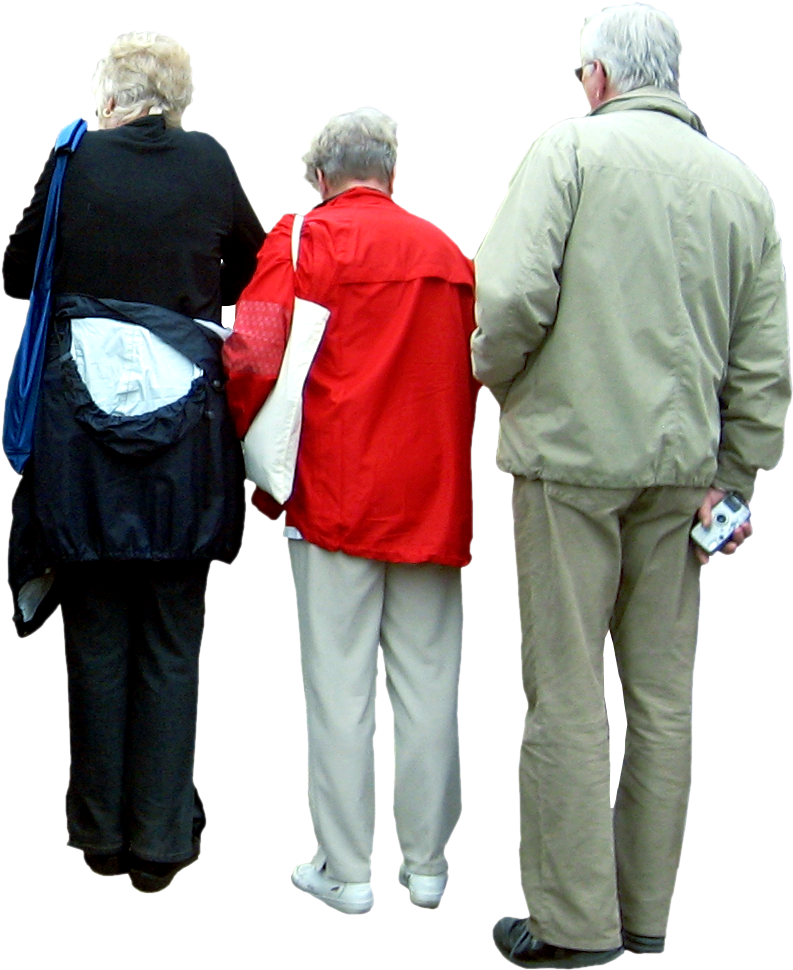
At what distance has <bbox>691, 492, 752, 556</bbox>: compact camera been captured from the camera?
14.9 feet

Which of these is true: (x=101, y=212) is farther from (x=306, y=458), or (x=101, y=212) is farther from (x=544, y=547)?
(x=544, y=547)

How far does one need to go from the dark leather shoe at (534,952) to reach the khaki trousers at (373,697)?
1.09 feet

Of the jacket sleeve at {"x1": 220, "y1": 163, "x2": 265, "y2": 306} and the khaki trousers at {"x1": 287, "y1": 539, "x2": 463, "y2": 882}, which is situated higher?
the jacket sleeve at {"x1": 220, "y1": 163, "x2": 265, "y2": 306}

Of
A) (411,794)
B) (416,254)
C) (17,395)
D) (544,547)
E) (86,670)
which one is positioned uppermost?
(416,254)

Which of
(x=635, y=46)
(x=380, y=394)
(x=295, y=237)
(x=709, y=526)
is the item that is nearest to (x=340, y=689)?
(x=380, y=394)

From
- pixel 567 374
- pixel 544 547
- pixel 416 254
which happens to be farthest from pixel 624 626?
pixel 416 254

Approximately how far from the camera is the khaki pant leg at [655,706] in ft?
14.9

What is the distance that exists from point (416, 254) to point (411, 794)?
4.59ft

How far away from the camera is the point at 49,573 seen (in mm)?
4883

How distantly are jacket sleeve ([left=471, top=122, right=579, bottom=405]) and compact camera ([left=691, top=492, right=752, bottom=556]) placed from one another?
0.61m

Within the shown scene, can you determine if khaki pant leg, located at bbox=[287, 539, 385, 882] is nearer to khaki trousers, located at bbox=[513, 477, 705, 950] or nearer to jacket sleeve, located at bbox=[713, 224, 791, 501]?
khaki trousers, located at bbox=[513, 477, 705, 950]

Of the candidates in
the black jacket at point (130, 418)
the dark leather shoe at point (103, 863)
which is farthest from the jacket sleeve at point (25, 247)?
the dark leather shoe at point (103, 863)

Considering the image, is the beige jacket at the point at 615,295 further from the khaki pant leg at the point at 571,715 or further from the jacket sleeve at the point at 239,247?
the jacket sleeve at the point at 239,247

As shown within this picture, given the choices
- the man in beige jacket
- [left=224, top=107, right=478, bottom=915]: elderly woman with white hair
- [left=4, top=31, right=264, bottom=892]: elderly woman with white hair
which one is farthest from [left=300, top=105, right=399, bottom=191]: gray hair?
the man in beige jacket
